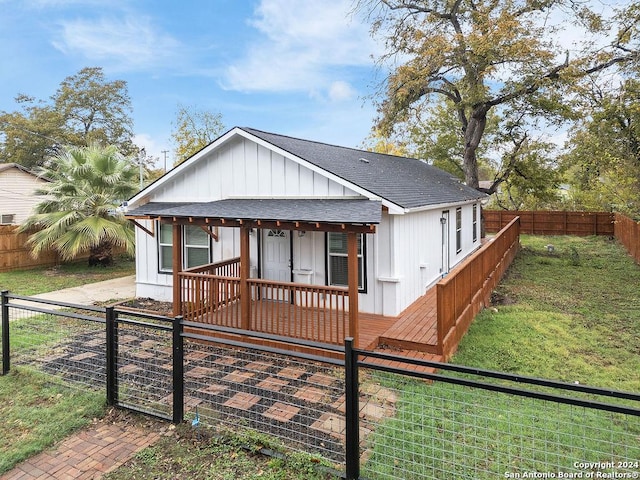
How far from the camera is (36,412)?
455 centimetres

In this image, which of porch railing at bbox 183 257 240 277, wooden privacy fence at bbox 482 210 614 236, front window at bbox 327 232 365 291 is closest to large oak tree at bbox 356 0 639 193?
wooden privacy fence at bbox 482 210 614 236

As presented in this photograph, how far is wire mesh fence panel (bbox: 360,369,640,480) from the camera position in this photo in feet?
11.3

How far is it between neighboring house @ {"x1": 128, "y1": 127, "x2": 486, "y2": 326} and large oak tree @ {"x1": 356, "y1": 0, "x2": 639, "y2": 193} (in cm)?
977

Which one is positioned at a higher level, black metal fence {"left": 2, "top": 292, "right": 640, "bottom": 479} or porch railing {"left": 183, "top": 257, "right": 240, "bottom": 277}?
porch railing {"left": 183, "top": 257, "right": 240, "bottom": 277}

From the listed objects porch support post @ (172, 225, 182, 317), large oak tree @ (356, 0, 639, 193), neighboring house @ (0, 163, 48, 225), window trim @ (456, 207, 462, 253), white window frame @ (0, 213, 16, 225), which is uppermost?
large oak tree @ (356, 0, 639, 193)

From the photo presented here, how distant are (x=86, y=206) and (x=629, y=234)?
69.9 feet

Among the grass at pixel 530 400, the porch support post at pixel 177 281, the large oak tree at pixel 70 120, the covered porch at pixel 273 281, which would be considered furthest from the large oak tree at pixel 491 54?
the large oak tree at pixel 70 120

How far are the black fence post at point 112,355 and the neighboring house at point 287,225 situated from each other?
2.57 metres

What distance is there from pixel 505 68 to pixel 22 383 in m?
Answer: 19.5

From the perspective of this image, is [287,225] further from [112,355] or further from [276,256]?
[112,355]

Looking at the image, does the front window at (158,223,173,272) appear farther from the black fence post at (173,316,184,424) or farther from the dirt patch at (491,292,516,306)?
the dirt patch at (491,292,516,306)

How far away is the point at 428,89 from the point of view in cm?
2086

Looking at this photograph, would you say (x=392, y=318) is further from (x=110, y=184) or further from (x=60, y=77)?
(x=60, y=77)

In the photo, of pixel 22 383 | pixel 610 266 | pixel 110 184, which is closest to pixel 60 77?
pixel 110 184
